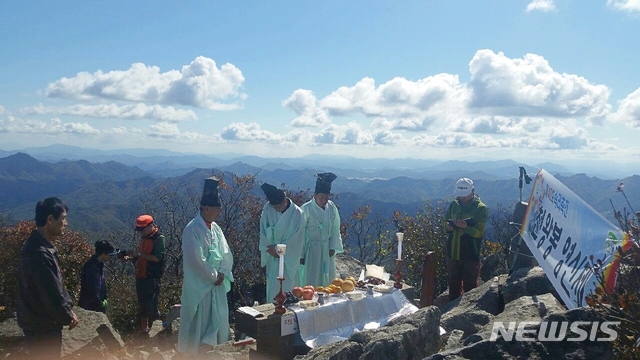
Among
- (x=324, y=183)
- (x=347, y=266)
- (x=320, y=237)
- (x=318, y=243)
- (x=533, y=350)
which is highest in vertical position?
(x=324, y=183)

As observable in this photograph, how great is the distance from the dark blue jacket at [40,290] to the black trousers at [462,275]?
5.86 m

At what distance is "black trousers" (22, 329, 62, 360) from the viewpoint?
4.34 m

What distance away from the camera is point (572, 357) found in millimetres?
2842

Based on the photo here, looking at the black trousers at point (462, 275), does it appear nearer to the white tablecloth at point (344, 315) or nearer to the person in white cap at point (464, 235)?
the person in white cap at point (464, 235)


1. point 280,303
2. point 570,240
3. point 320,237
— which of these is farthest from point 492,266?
point 280,303

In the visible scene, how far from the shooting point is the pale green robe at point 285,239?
764 centimetres

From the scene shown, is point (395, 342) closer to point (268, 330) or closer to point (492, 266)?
point (268, 330)

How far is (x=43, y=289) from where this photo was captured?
4.18 metres

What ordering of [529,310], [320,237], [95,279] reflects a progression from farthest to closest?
[320,237]
[95,279]
[529,310]

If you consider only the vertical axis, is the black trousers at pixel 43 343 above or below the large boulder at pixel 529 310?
below

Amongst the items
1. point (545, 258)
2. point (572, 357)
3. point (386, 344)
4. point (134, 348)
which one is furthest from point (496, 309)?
point (134, 348)

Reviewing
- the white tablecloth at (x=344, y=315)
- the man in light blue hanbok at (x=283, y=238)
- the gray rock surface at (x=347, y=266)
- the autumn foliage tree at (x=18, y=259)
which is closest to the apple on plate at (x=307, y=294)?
the white tablecloth at (x=344, y=315)

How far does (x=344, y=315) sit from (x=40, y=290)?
333cm

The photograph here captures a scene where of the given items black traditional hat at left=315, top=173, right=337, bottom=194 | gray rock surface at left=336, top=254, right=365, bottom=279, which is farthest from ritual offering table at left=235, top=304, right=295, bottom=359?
gray rock surface at left=336, top=254, right=365, bottom=279
